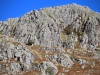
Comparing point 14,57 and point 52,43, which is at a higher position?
point 52,43

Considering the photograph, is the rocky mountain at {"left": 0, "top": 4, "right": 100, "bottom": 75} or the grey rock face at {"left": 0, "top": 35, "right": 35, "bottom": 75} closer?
the grey rock face at {"left": 0, "top": 35, "right": 35, "bottom": 75}

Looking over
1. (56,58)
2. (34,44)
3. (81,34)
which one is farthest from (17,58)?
(81,34)

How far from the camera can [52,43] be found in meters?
122

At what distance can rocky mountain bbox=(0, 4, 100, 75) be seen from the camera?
89250 millimetres

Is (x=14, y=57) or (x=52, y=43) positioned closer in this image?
(x=14, y=57)

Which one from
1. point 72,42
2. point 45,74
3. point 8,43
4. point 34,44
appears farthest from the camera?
point 72,42

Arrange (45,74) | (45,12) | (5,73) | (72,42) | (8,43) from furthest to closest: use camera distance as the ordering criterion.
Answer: (45,12)
(72,42)
(8,43)
(45,74)
(5,73)

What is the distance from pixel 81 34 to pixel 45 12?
100 feet

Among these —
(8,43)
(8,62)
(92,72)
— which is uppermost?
(8,43)

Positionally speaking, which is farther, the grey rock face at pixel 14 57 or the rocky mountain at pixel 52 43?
the rocky mountain at pixel 52 43

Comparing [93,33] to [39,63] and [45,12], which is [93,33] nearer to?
[45,12]

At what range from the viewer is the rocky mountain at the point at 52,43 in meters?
89.2

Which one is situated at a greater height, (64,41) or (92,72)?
(64,41)

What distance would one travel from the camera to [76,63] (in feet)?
332
